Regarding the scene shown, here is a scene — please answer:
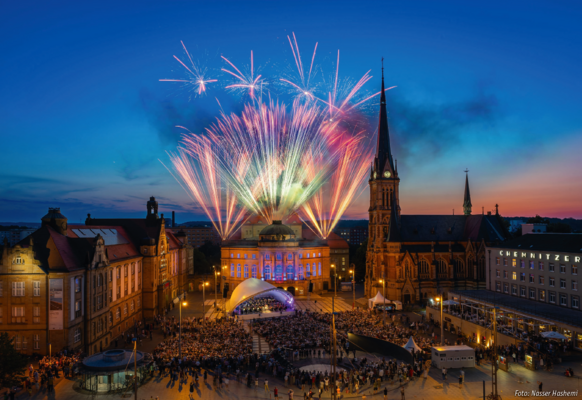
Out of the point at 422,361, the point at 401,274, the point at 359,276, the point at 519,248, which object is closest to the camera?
the point at 422,361

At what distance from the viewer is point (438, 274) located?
82.4 meters

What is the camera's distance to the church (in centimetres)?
7994

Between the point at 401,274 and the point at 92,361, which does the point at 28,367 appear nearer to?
the point at 92,361

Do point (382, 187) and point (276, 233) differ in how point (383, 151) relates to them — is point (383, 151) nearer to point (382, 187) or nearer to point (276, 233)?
point (382, 187)

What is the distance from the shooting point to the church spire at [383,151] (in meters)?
86.5

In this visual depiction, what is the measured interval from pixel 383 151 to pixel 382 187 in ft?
25.4

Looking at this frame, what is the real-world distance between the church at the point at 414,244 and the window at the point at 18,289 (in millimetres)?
58918

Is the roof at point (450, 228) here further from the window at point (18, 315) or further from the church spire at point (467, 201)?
the window at point (18, 315)

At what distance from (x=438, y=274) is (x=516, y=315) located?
109ft

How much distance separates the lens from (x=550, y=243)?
57.6 m

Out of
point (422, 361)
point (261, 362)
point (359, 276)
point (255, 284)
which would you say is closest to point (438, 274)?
point (359, 276)

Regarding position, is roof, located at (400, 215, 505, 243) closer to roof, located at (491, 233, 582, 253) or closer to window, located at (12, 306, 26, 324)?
roof, located at (491, 233, 582, 253)

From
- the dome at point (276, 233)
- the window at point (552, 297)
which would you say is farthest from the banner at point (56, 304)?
the window at point (552, 297)

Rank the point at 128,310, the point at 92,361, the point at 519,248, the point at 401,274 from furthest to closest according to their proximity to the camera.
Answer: the point at 401,274, the point at 519,248, the point at 128,310, the point at 92,361
